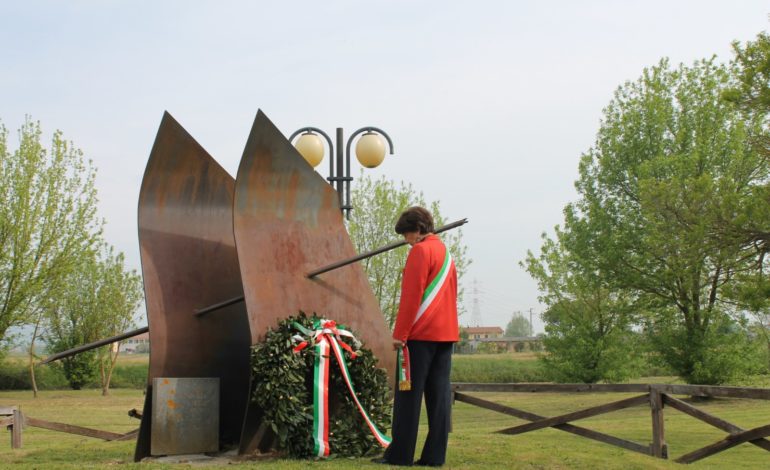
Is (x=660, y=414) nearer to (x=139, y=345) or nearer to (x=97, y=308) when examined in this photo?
(x=97, y=308)

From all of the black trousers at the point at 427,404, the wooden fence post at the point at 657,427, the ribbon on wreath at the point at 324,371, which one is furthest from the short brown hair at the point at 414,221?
the wooden fence post at the point at 657,427

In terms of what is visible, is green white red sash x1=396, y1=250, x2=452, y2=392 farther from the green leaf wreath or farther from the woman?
the green leaf wreath

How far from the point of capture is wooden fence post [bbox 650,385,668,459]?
9.78 meters

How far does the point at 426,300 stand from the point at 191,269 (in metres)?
2.69

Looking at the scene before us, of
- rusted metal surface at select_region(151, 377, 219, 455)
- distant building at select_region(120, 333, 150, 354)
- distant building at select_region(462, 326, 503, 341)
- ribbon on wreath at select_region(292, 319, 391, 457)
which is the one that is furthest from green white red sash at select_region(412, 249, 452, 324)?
distant building at select_region(462, 326, 503, 341)

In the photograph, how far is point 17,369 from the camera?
4028 centimetres

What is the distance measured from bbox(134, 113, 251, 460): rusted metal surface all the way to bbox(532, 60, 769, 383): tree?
16068 mm

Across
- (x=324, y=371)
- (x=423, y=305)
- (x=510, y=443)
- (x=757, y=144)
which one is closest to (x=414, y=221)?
(x=423, y=305)

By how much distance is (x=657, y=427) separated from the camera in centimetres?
987

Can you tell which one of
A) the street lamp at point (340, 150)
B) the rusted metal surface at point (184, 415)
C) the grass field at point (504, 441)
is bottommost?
the grass field at point (504, 441)

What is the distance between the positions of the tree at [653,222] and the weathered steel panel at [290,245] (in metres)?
15.4

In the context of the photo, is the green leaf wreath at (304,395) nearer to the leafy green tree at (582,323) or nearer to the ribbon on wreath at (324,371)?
the ribbon on wreath at (324,371)

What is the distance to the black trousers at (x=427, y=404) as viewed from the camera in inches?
266

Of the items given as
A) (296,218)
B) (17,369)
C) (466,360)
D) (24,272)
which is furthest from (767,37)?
(17,369)
